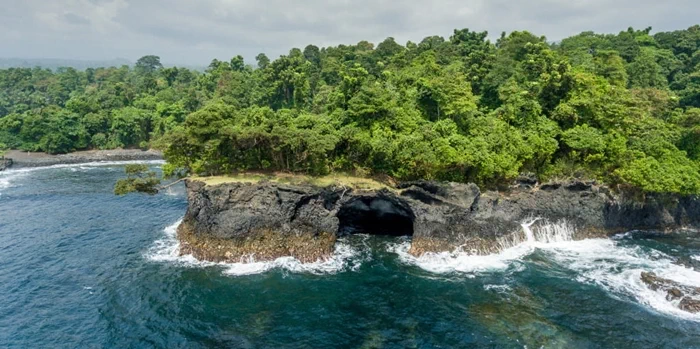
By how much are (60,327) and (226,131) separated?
20563mm

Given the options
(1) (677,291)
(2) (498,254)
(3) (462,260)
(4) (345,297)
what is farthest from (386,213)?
(1) (677,291)

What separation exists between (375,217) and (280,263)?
12.6 metres

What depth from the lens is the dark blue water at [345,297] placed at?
26359 mm

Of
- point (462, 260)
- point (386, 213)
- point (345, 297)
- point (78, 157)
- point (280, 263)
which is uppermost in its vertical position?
point (386, 213)

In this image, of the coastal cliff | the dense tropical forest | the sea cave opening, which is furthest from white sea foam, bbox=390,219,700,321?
the dense tropical forest

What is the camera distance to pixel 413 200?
40031 mm

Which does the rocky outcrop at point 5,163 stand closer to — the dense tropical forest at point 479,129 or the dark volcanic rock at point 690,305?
the dense tropical forest at point 479,129

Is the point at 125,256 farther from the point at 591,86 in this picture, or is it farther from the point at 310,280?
the point at 591,86

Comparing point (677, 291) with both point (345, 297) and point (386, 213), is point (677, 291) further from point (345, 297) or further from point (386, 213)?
point (345, 297)

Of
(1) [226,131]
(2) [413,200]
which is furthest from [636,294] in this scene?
(1) [226,131]

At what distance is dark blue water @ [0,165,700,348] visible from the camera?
26.4m

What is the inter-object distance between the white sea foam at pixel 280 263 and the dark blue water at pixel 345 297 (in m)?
0.18

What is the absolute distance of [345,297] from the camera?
31219mm

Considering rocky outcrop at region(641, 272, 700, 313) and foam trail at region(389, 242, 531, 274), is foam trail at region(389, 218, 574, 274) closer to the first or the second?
foam trail at region(389, 242, 531, 274)
